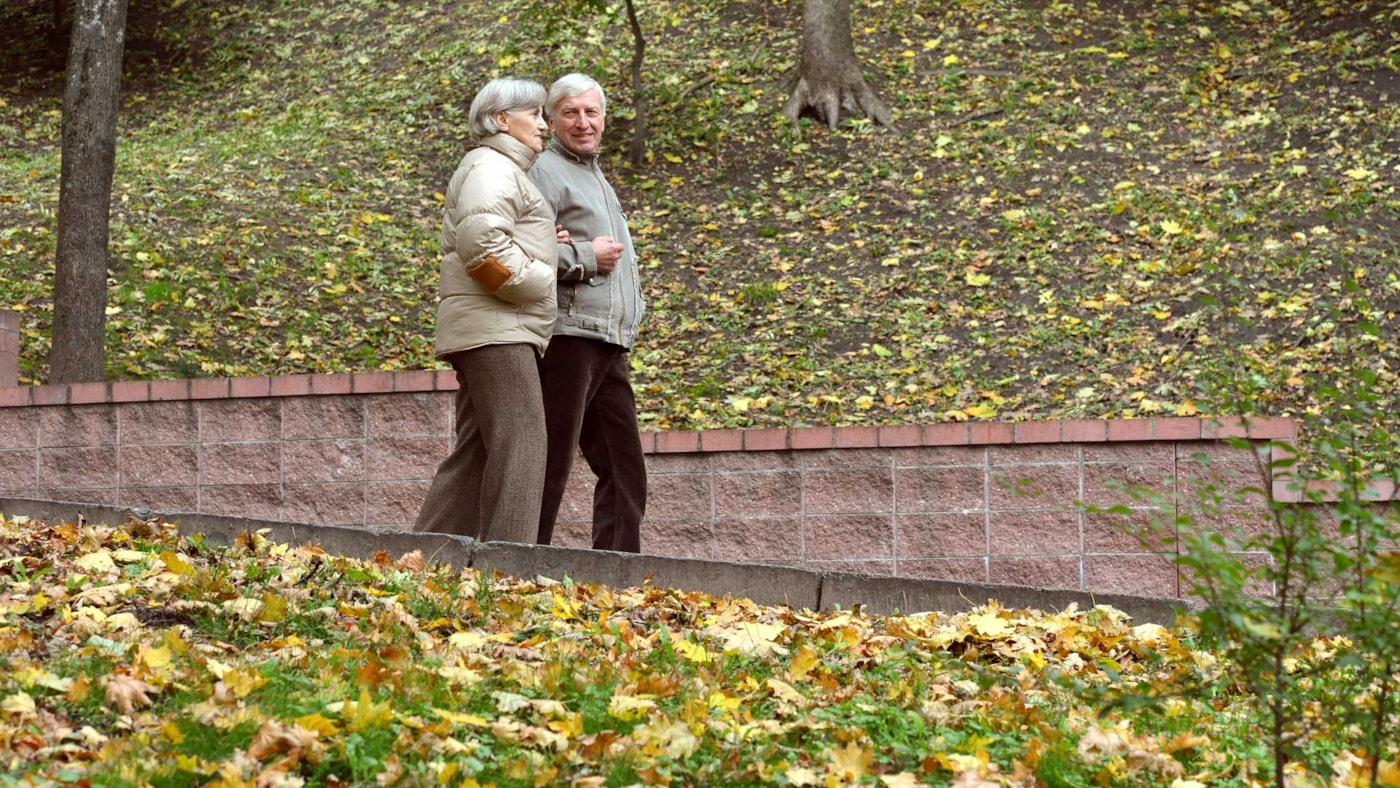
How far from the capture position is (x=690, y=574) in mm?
4824

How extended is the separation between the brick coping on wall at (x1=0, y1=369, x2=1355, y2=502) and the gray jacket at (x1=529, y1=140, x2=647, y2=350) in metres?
1.19

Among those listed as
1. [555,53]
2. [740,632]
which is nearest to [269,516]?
[740,632]

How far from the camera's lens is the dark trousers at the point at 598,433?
5215mm

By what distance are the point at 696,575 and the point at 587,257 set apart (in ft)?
3.83

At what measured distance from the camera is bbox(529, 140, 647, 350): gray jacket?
5.20m

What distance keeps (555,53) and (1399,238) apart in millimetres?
8549

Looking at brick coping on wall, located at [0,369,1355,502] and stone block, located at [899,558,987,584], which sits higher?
brick coping on wall, located at [0,369,1355,502]

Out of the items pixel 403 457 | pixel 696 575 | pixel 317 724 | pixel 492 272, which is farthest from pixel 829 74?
pixel 317 724

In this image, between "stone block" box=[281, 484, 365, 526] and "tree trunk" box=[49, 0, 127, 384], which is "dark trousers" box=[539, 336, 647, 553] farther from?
"tree trunk" box=[49, 0, 127, 384]

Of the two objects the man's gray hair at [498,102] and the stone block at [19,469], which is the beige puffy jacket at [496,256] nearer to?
the man's gray hair at [498,102]

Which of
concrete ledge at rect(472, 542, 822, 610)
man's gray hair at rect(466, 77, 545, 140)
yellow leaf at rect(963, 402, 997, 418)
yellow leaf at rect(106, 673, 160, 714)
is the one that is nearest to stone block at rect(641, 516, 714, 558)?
concrete ledge at rect(472, 542, 822, 610)

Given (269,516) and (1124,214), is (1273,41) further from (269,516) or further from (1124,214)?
(269,516)

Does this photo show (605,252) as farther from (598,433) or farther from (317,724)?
(317,724)

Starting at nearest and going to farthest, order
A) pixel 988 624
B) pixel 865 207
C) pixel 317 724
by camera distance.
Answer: pixel 317 724, pixel 988 624, pixel 865 207
